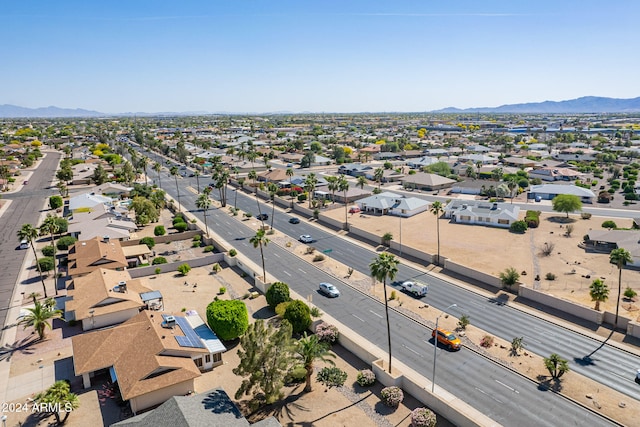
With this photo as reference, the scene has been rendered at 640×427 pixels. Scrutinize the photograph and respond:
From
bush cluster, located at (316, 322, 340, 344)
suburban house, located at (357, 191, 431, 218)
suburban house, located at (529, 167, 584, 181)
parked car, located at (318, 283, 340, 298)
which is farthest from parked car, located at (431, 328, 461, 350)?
suburban house, located at (529, 167, 584, 181)

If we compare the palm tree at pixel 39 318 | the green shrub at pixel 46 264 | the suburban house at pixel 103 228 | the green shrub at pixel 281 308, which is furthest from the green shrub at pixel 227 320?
the suburban house at pixel 103 228

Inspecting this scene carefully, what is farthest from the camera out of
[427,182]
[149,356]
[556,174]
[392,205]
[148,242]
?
[556,174]

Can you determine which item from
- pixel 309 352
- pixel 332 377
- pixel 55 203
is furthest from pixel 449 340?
pixel 55 203

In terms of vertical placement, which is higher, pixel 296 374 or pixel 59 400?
pixel 59 400

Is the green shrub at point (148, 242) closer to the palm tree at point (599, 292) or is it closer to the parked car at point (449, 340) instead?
the parked car at point (449, 340)

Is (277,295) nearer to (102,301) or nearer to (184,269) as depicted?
(184,269)

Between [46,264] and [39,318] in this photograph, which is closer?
[39,318]

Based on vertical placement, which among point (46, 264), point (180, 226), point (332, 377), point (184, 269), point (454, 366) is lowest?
point (454, 366)
